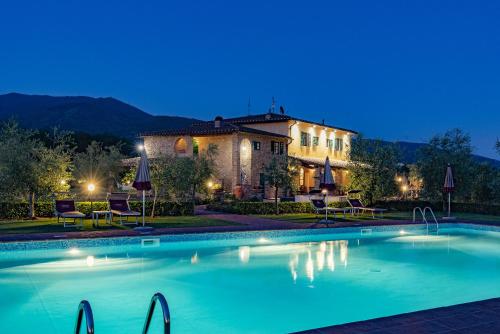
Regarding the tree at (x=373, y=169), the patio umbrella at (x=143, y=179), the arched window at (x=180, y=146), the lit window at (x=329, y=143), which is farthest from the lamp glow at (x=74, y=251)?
the lit window at (x=329, y=143)

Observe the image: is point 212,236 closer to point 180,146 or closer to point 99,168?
point 99,168

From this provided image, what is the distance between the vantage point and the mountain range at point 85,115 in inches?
4614

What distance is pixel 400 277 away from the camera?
1148 centimetres

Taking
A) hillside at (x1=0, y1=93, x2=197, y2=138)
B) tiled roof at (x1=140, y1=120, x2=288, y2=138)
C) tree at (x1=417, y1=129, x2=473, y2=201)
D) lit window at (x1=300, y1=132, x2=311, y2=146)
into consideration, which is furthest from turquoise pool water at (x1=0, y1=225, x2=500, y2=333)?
hillside at (x1=0, y1=93, x2=197, y2=138)

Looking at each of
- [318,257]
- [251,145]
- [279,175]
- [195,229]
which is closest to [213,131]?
[251,145]

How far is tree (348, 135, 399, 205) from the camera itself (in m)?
26.0

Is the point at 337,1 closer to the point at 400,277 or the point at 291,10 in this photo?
the point at 291,10

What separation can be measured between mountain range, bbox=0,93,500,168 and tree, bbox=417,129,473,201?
84879 millimetres

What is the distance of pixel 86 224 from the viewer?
58.4 feet

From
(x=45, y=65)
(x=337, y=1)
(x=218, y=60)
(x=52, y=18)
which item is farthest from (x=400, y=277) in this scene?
(x=45, y=65)

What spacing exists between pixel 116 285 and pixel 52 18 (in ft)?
256

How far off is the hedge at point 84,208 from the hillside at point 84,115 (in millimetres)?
93114

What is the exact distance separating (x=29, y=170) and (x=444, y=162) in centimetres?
2129

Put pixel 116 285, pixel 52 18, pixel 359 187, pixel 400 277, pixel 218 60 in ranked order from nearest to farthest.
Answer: pixel 116 285, pixel 400 277, pixel 359 187, pixel 218 60, pixel 52 18
